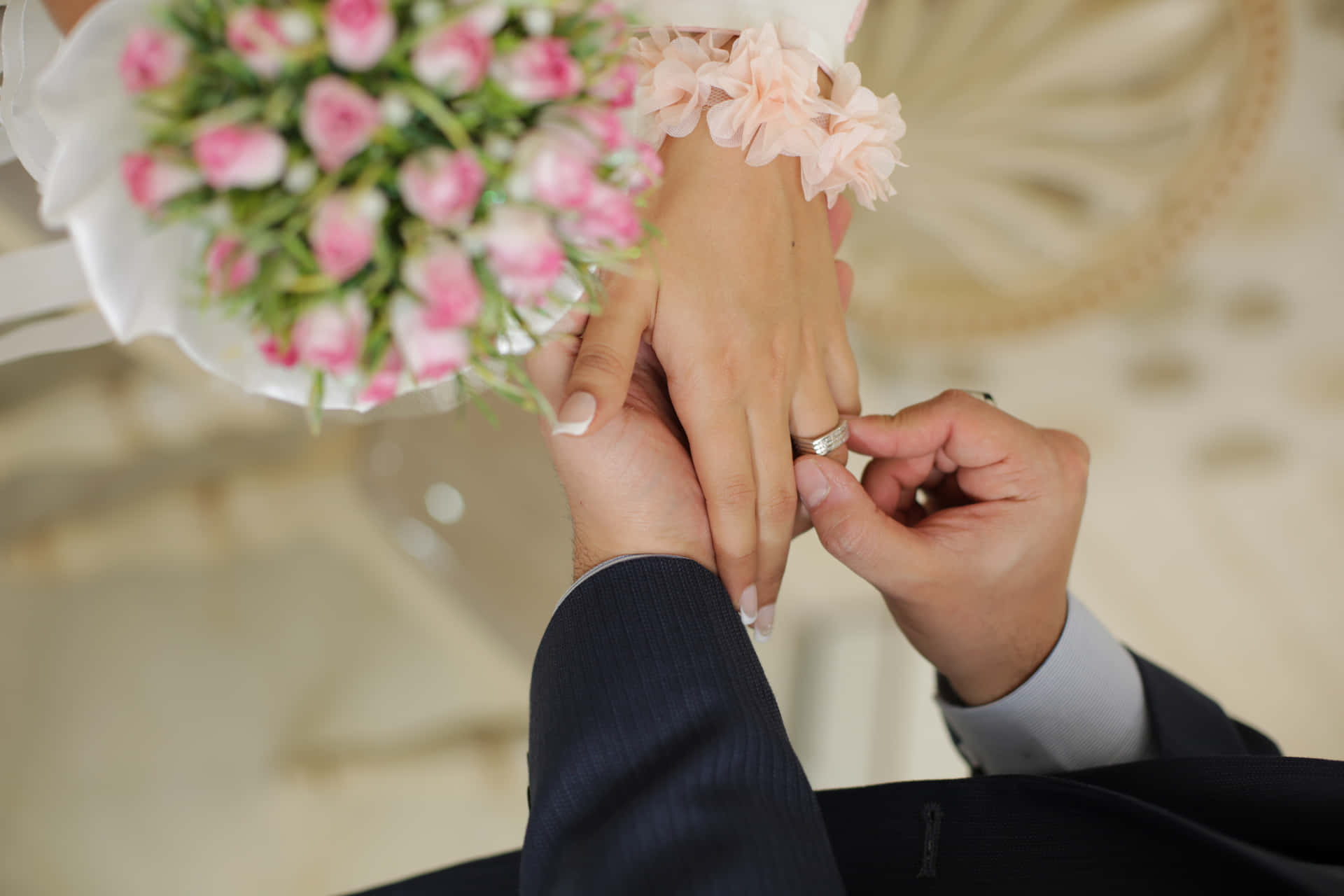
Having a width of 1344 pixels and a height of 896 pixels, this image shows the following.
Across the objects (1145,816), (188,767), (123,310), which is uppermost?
(1145,816)

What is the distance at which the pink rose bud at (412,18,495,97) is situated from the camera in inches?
15.1

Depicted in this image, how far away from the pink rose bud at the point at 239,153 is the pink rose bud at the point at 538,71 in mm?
110

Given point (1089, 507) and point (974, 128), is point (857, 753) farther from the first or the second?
point (974, 128)

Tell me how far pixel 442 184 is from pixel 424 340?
74 mm

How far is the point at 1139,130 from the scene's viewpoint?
4.42ft

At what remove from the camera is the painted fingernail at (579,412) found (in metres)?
0.64

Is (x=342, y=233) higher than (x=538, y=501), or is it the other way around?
(x=342, y=233)

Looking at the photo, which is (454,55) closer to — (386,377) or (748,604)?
(386,377)

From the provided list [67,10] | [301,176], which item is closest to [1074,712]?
[301,176]

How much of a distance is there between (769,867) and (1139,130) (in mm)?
1341

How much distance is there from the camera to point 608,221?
436 mm

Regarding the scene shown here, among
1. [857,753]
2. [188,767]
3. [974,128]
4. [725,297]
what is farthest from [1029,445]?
[188,767]

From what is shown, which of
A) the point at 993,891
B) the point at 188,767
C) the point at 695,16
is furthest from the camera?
the point at 188,767

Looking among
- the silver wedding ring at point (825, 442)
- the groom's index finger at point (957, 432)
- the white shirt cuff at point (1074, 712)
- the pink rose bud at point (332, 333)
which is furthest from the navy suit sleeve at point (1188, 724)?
the pink rose bud at point (332, 333)
